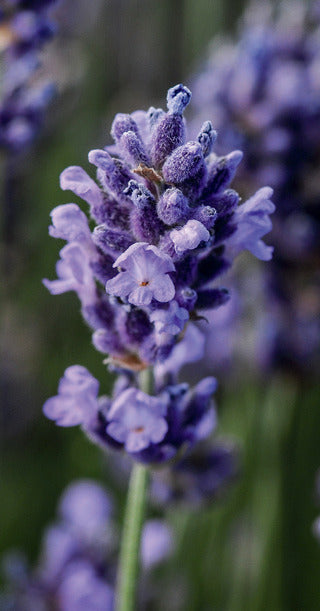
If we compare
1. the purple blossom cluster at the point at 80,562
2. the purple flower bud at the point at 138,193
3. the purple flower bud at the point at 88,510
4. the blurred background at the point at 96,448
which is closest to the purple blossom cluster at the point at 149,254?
the purple flower bud at the point at 138,193

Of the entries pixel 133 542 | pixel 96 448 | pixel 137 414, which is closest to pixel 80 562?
pixel 133 542

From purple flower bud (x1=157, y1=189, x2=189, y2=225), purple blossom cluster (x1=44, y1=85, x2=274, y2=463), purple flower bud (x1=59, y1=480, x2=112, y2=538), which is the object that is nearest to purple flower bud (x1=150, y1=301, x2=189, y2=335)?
purple blossom cluster (x1=44, y1=85, x2=274, y2=463)

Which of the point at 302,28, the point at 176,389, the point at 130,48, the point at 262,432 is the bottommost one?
the point at 176,389

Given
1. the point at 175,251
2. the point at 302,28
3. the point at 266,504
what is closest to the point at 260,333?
the point at 266,504

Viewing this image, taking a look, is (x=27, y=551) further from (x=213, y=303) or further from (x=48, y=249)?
(x=213, y=303)

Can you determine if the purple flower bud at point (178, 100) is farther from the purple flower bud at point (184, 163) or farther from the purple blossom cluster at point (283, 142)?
the purple blossom cluster at point (283, 142)

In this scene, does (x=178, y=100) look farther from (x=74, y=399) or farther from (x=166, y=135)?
(x=74, y=399)

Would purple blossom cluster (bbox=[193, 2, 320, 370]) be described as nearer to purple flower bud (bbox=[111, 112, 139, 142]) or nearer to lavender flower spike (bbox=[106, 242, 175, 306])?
purple flower bud (bbox=[111, 112, 139, 142])
